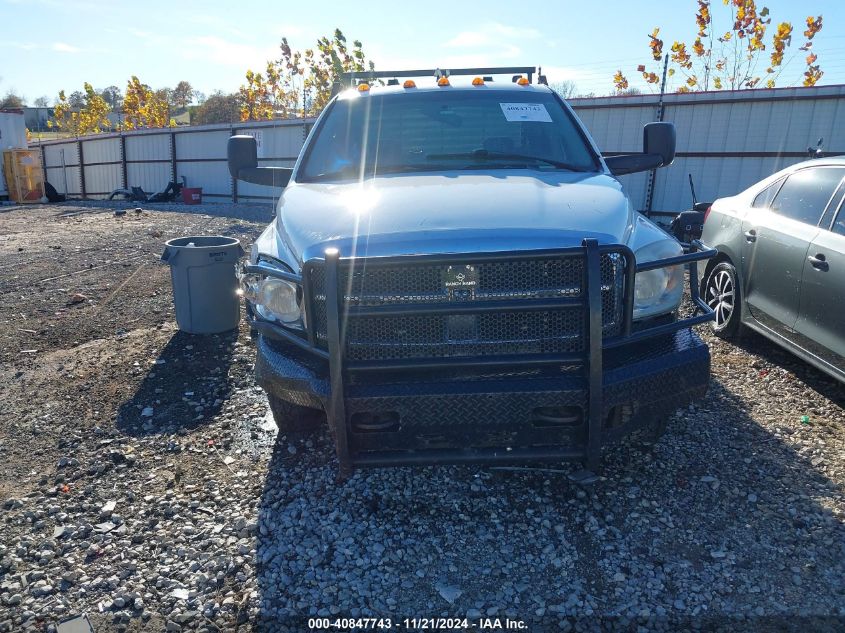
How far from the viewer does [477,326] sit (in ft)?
8.90

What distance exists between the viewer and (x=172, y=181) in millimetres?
25125

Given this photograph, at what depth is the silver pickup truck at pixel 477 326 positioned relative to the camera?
102 inches

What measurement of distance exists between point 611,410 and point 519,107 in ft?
7.59

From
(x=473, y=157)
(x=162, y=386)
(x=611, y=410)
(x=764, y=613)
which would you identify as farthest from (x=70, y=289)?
(x=764, y=613)

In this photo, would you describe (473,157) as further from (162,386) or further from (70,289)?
(70,289)

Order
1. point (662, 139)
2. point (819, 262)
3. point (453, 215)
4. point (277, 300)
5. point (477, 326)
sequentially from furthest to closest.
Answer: point (662, 139) → point (819, 262) → point (277, 300) → point (453, 215) → point (477, 326)

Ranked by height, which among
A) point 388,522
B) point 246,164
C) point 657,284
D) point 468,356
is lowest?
point 388,522

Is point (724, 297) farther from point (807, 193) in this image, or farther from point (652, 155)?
point (652, 155)

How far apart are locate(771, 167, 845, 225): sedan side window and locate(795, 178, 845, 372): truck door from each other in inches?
4.2

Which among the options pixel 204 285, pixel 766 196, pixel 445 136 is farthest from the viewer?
pixel 204 285

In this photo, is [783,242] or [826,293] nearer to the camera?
[826,293]

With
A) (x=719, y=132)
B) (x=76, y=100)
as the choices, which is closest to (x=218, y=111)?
(x=76, y=100)

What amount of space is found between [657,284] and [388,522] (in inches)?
67.6

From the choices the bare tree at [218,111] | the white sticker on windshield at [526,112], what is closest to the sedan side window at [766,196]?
the white sticker on windshield at [526,112]
